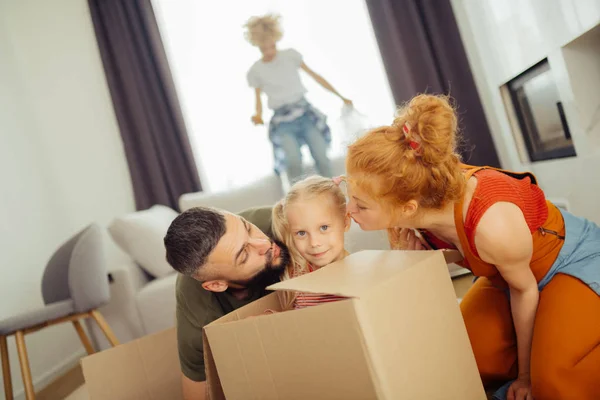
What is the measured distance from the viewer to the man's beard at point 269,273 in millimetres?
1347

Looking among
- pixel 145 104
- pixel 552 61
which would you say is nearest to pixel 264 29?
pixel 145 104

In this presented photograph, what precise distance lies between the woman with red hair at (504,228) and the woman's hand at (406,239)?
12 cm

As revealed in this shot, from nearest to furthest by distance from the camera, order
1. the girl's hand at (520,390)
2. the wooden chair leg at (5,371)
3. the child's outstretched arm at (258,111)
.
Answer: the girl's hand at (520,390), the wooden chair leg at (5,371), the child's outstretched arm at (258,111)

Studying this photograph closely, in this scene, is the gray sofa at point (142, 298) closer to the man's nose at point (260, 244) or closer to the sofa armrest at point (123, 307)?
the sofa armrest at point (123, 307)

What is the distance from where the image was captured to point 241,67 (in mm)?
3857

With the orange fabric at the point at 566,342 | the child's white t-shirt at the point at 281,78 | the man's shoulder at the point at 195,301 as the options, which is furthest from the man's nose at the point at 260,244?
the child's white t-shirt at the point at 281,78

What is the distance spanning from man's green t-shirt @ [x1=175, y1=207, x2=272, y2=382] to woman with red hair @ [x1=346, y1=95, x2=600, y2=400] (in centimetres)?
45

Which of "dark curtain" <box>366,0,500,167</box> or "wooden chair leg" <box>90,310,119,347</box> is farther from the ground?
"dark curtain" <box>366,0,500,167</box>

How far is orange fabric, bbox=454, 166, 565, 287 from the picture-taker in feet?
3.69

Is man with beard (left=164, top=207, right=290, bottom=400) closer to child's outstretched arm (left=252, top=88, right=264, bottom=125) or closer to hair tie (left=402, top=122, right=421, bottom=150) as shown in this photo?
hair tie (left=402, top=122, right=421, bottom=150)

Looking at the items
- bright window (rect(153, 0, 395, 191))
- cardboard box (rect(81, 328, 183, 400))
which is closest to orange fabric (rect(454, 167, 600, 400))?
cardboard box (rect(81, 328, 183, 400))

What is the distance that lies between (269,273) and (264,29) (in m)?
2.40

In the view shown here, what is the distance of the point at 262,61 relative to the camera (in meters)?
3.46

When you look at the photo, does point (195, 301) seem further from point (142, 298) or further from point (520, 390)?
point (142, 298)
